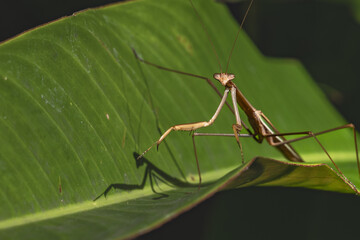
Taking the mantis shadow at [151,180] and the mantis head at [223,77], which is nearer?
the mantis shadow at [151,180]

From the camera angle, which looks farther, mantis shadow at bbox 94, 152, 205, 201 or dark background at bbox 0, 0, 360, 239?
dark background at bbox 0, 0, 360, 239

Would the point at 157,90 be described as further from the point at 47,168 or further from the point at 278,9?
the point at 278,9

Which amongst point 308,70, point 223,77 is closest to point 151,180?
point 223,77

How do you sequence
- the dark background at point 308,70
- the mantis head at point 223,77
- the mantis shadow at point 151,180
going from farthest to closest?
the dark background at point 308,70, the mantis head at point 223,77, the mantis shadow at point 151,180

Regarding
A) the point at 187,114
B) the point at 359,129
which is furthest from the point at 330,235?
the point at 187,114

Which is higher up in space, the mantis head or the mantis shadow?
the mantis head

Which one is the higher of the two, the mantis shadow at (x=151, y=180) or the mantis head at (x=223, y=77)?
the mantis head at (x=223, y=77)

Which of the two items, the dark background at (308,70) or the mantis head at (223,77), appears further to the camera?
the dark background at (308,70)

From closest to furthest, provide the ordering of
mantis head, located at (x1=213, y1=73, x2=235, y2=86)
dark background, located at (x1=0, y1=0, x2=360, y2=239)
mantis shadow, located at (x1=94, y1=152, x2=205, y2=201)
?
mantis shadow, located at (x1=94, y1=152, x2=205, y2=201)
mantis head, located at (x1=213, y1=73, x2=235, y2=86)
dark background, located at (x1=0, y1=0, x2=360, y2=239)

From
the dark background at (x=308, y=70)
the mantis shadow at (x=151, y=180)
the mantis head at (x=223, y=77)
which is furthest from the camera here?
the dark background at (x=308, y=70)
